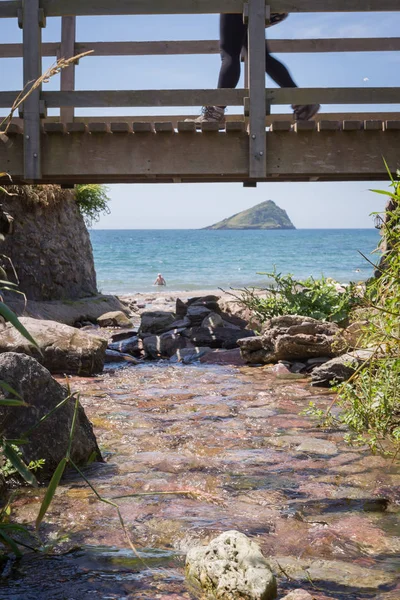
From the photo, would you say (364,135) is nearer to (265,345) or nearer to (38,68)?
(265,345)

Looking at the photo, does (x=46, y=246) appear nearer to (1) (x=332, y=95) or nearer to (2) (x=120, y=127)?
(2) (x=120, y=127)

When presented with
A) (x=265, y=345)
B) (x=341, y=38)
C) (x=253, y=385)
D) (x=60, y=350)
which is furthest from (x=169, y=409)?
(x=341, y=38)

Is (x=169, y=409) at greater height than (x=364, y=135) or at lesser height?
lesser

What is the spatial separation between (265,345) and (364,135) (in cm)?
239

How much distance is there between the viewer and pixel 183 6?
7.17 meters

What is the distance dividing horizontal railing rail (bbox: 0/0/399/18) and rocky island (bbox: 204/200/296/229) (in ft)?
383

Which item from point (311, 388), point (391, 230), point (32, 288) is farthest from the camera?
point (32, 288)

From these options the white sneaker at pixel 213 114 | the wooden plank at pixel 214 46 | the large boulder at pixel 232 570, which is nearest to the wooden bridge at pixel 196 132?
the white sneaker at pixel 213 114

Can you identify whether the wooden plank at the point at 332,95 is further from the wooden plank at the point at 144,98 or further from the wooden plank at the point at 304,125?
the wooden plank at the point at 144,98

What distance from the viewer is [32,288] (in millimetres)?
11453

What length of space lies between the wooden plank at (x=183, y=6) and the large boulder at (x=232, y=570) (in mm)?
5971

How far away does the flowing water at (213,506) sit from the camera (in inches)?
98.4

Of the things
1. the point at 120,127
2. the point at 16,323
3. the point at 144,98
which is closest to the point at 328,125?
the point at 144,98

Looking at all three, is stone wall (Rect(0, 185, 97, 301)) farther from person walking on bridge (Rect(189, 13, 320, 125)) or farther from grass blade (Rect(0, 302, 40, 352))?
grass blade (Rect(0, 302, 40, 352))
